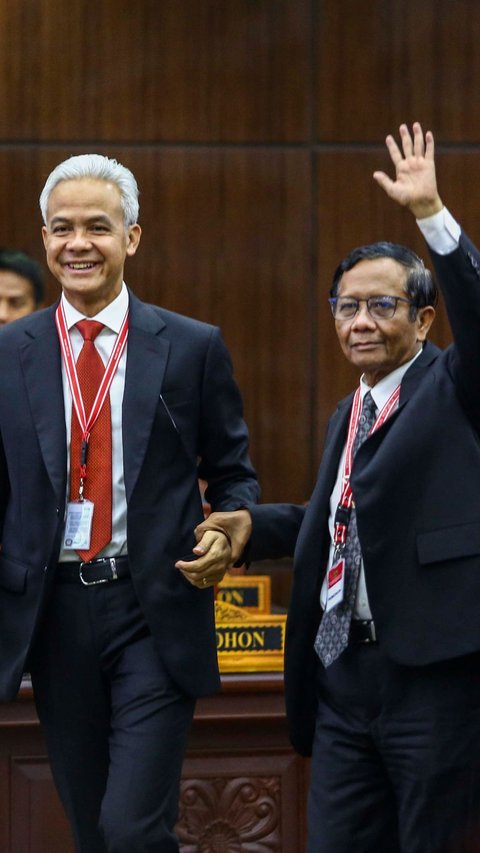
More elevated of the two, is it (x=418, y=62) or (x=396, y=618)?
(x=418, y=62)

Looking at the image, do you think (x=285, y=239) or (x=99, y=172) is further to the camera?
(x=285, y=239)

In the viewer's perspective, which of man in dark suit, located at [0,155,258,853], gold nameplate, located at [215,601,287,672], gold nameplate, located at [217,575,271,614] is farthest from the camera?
gold nameplate, located at [217,575,271,614]

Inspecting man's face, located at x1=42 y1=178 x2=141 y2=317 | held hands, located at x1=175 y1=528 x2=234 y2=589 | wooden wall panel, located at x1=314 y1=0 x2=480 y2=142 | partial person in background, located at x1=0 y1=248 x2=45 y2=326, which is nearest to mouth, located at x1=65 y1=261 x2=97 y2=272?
man's face, located at x1=42 y1=178 x2=141 y2=317

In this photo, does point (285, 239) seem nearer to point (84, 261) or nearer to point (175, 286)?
point (175, 286)

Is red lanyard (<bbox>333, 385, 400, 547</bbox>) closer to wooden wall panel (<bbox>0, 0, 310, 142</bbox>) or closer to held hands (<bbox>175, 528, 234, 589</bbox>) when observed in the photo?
held hands (<bbox>175, 528, 234, 589</bbox>)

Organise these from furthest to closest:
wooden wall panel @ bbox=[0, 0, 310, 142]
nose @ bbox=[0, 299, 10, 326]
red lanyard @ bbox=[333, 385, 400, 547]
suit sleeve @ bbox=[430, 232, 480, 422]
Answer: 1. wooden wall panel @ bbox=[0, 0, 310, 142]
2. nose @ bbox=[0, 299, 10, 326]
3. red lanyard @ bbox=[333, 385, 400, 547]
4. suit sleeve @ bbox=[430, 232, 480, 422]

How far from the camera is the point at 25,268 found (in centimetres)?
439

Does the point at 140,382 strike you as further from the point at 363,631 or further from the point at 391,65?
the point at 391,65

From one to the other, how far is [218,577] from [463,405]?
1.86ft

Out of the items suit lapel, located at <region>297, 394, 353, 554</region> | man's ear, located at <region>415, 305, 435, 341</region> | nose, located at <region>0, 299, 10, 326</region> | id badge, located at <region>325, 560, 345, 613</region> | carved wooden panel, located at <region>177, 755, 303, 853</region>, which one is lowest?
carved wooden panel, located at <region>177, 755, 303, 853</region>

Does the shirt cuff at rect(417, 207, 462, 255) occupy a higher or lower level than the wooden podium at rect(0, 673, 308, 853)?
higher

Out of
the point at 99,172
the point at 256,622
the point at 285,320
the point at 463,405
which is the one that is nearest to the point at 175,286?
the point at 285,320

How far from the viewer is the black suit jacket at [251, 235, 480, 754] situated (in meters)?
2.56

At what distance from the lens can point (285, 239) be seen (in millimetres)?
5656
